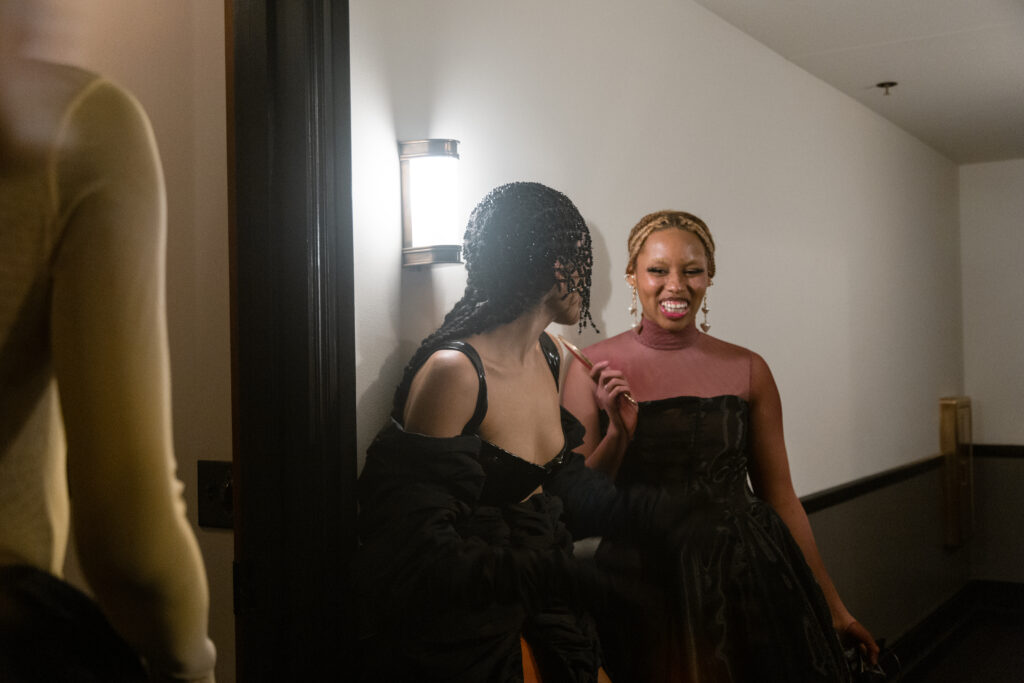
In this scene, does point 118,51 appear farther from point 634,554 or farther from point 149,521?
point 634,554

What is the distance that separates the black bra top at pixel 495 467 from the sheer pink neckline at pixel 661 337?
636 millimetres

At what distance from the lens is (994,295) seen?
5270 millimetres

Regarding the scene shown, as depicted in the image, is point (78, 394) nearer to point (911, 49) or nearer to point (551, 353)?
point (551, 353)

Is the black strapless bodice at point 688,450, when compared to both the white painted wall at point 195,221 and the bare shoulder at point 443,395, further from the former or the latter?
the white painted wall at point 195,221

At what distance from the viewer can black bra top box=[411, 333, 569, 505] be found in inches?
65.0

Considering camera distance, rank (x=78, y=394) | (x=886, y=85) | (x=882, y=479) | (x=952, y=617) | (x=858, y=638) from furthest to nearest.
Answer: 1. (x=952, y=617)
2. (x=882, y=479)
3. (x=886, y=85)
4. (x=858, y=638)
5. (x=78, y=394)

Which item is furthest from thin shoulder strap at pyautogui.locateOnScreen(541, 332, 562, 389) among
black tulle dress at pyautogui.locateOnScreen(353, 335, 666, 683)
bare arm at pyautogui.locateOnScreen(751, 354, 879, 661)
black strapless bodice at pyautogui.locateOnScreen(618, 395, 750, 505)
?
bare arm at pyautogui.locateOnScreen(751, 354, 879, 661)

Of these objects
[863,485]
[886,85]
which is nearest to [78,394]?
[863,485]

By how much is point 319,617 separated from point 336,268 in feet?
1.81

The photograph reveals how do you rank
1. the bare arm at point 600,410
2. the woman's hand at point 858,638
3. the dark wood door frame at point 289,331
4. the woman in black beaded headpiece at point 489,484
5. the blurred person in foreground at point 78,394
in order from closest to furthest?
the blurred person in foreground at point 78,394 < the dark wood door frame at point 289,331 < the woman in black beaded headpiece at point 489,484 < the bare arm at point 600,410 < the woman's hand at point 858,638

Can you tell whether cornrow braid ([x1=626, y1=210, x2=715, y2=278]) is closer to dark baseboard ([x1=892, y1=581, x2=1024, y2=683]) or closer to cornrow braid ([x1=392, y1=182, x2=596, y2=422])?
cornrow braid ([x1=392, y1=182, x2=596, y2=422])

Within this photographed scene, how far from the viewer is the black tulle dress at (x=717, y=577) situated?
2.13m

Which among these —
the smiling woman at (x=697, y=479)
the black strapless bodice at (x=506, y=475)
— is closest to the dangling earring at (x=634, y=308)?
the smiling woman at (x=697, y=479)

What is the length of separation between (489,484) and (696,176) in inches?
50.3
